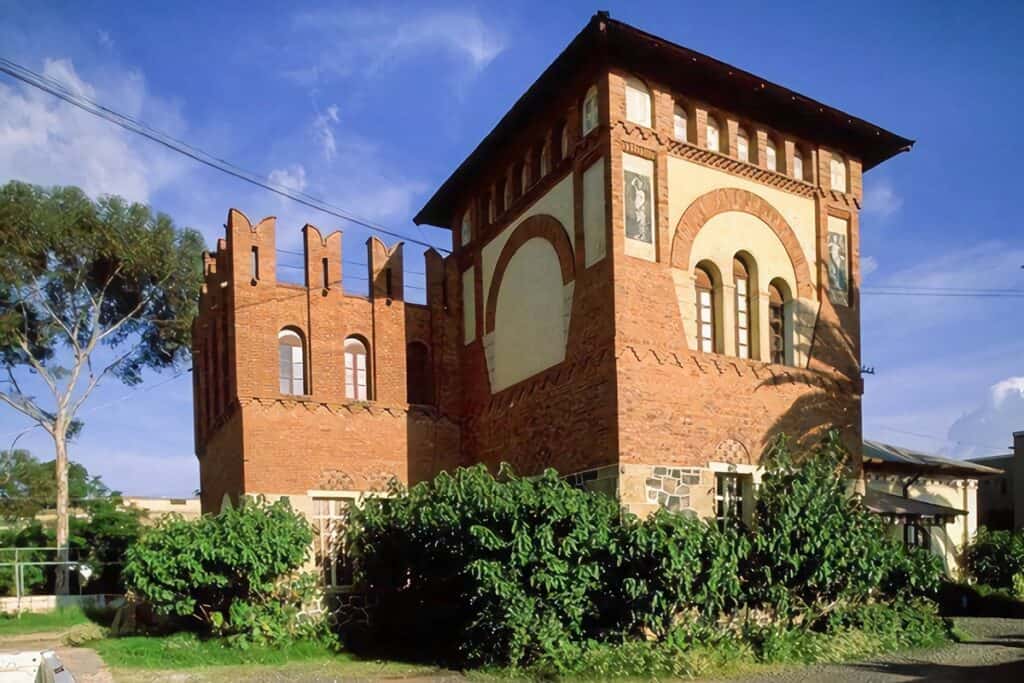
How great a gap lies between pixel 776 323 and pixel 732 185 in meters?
2.64

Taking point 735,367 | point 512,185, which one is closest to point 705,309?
point 735,367

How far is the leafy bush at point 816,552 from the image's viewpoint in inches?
495

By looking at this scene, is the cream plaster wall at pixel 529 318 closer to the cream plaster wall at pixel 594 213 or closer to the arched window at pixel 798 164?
the cream plaster wall at pixel 594 213

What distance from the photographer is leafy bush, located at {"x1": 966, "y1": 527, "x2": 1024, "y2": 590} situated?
20047mm

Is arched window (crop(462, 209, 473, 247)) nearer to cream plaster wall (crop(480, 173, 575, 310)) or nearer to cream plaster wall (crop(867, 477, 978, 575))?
cream plaster wall (crop(480, 173, 575, 310))

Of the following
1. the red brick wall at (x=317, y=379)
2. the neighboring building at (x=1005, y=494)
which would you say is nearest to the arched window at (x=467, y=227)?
the red brick wall at (x=317, y=379)

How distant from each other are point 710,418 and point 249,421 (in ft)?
26.6

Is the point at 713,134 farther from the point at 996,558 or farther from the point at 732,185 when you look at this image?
the point at 996,558

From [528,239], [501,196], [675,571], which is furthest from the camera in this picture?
[501,196]

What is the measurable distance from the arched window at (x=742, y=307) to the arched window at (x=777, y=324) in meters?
0.45

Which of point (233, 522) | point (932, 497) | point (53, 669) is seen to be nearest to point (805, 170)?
point (932, 497)

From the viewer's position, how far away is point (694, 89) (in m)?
15.0

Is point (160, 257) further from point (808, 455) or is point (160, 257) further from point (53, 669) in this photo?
point (53, 669)

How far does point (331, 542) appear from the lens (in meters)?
16.1
